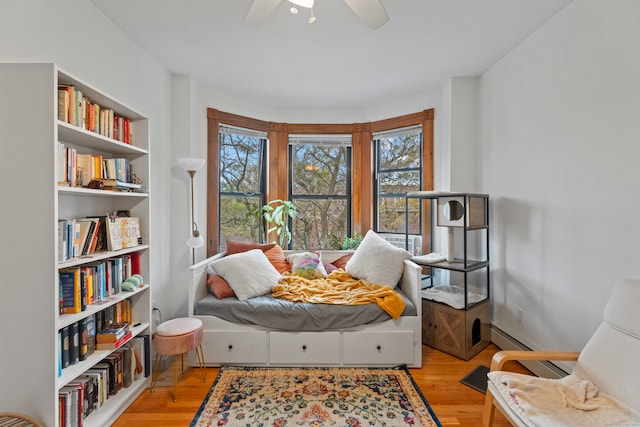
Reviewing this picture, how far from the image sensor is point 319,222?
3.94 meters

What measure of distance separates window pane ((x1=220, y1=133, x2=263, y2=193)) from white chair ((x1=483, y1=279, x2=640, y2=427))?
Result: 299 centimetres

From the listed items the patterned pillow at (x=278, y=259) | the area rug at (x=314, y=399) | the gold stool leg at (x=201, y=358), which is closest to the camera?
the area rug at (x=314, y=399)

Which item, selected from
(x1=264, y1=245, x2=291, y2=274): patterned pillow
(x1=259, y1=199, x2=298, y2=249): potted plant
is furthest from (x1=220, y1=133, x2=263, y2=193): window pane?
(x1=264, y1=245, x2=291, y2=274): patterned pillow

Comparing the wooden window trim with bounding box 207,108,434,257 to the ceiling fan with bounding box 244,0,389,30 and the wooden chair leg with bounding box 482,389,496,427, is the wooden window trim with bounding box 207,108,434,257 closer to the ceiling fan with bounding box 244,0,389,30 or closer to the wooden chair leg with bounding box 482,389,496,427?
the ceiling fan with bounding box 244,0,389,30

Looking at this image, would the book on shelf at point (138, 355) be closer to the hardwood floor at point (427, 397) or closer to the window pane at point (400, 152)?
the hardwood floor at point (427, 397)

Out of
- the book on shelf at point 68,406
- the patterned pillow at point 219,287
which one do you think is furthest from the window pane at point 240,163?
the book on shelf at point 68,406

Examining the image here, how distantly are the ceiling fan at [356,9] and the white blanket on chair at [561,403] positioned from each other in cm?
198

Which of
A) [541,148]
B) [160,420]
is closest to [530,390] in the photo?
[541,148]

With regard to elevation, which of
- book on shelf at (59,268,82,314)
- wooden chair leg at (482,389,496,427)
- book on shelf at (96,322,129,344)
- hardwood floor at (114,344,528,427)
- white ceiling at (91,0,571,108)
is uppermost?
white ceiling at (91,0,571,108)

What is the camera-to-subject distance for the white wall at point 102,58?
5.00 ft

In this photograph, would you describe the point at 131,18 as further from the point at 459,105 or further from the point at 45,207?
the point at 459,105

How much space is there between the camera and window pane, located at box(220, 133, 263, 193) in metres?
3.52

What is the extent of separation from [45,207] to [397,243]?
3.19 metres

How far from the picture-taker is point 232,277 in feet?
8.52
